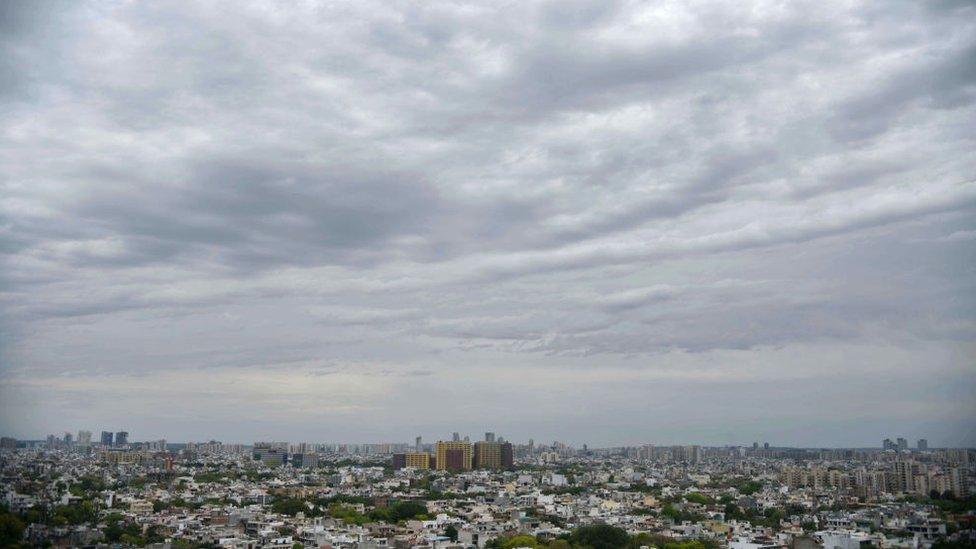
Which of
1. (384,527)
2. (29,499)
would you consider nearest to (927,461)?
(384,527)

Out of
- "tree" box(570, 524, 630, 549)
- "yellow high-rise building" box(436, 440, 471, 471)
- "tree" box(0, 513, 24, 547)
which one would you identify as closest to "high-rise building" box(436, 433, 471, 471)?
"yellow high-rise building" box(436, 440, 471, 471)

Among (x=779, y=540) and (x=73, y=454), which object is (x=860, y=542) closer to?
(x=779, y=540)

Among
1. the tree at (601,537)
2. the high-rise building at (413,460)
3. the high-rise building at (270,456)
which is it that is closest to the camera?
the tree at (601,537)

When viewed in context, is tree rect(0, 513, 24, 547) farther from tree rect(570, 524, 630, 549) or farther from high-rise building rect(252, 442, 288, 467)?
high-rise building rect(252, 442, 288, 467)

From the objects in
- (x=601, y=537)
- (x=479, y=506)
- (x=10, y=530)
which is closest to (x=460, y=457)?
(x=479, y=506)

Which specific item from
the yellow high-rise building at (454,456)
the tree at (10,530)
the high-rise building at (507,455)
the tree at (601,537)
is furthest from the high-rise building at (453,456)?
the tree at (10,530)

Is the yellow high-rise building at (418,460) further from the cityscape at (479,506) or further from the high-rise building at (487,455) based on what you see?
the cityscape at (479,506)
